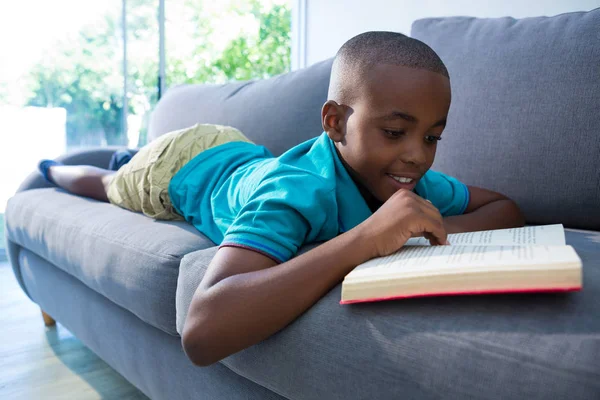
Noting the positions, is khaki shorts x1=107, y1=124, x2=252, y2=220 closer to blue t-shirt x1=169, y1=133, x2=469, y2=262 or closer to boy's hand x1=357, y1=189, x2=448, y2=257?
blue t-shirt x1=169, y1=133, x2=469, y2=262

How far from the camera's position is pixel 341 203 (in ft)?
2.83

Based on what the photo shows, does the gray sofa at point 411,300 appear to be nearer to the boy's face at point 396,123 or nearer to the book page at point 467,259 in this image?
the book page at point 467,259

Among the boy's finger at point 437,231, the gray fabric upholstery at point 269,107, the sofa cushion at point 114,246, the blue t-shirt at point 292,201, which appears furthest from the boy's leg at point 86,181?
the boy's finger at point 437,231

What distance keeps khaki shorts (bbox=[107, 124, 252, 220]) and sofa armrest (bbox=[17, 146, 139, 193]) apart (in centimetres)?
48

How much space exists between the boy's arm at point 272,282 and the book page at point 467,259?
31 millimetres

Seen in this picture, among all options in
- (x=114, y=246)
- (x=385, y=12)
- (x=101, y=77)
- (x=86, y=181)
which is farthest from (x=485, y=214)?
(x=101, y=77)

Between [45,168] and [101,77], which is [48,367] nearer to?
[45,168]

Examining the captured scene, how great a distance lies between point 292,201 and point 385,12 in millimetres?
2266

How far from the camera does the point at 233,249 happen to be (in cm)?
72

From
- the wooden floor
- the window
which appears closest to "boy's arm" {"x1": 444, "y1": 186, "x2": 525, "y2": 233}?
the wooden floor

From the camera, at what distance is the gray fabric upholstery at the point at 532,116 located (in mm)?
1106

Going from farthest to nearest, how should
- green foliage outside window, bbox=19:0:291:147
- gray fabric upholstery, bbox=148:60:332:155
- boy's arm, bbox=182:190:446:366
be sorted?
green foliage outside window, bbox=19:0:291:147, gray fabric upholstery, bbox=148:60:332:155, boy's arm, bbox=182:190:446:366

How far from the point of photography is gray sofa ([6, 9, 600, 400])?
0.51 m

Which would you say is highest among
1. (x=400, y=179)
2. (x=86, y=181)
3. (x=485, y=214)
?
(x=400, y=179)
